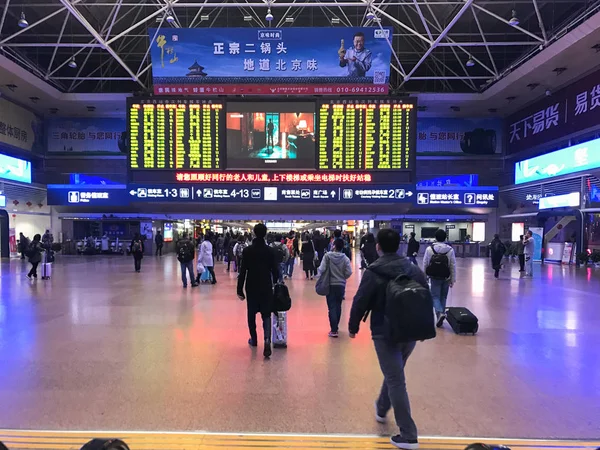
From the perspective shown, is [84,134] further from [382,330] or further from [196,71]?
[382,330]

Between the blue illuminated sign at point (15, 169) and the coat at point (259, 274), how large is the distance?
22.8 meters

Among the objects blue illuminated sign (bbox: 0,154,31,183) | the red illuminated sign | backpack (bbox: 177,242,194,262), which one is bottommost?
backpack (bbox: 177,242,194,262)

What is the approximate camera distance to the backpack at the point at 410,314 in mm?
2762

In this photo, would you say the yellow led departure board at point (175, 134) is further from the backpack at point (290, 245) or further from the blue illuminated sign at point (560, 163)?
the blue illuminated sign at point (560, 163)

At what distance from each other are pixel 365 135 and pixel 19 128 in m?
21.0

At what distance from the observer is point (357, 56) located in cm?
1525

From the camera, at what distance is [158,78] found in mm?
15648

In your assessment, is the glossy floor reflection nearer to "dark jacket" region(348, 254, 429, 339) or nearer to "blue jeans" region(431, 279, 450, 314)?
"blue jeans" region(431, 279, 450, 314)

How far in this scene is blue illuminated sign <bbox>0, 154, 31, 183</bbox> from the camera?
22.2 meters

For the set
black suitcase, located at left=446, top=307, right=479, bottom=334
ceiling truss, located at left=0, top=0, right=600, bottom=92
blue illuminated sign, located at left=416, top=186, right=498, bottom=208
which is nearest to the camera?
black suitcase, located at left=446, top=307, right=479, bottom=334

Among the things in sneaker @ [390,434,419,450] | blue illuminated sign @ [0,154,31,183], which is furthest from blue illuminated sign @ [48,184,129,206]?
sneaker @ [390,434,419,450]

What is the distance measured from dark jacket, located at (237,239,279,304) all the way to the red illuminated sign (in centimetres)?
1094

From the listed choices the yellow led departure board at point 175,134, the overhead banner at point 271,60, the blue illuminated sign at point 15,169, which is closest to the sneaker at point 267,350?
the yellow led departure board at point 175,134

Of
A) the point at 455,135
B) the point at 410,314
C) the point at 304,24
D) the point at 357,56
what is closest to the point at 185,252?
the point at 410,314
